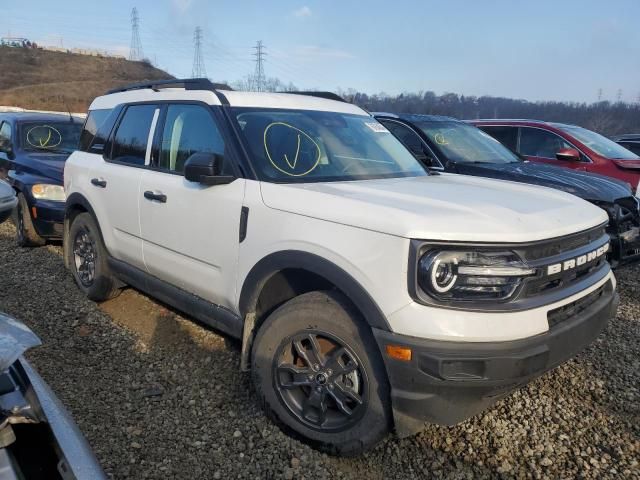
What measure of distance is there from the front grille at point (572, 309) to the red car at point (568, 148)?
178 inches

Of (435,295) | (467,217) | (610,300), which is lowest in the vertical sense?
(610,300)

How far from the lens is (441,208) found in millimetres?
2553

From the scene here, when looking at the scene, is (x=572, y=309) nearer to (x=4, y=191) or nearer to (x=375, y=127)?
(x=375, y=127)

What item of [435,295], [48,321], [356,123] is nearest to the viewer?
[435,295]

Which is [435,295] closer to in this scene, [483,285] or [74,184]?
[483,285]

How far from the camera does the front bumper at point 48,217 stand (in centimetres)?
631

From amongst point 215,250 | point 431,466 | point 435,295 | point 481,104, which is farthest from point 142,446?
point 481,104

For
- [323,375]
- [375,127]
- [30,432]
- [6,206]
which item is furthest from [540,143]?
→ [30,432]

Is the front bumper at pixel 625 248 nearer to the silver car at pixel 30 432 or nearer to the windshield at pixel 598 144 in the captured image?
the windshield at pixel 598 144

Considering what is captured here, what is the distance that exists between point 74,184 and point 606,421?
15.9 ft

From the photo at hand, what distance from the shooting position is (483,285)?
230 centimetres

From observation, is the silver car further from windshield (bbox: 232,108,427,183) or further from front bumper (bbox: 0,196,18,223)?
windshield (bbox: 232,108,427,183)

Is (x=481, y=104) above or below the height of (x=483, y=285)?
above

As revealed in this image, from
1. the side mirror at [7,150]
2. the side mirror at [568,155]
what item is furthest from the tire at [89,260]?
the side mirror at [568,155]
